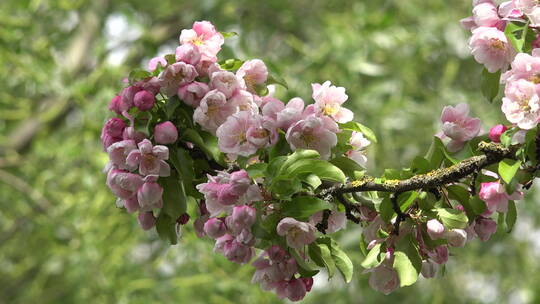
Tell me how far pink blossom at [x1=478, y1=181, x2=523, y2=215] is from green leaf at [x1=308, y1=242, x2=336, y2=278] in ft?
0.61

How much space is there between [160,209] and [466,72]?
358 cm

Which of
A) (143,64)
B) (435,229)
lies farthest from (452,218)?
(143,64)

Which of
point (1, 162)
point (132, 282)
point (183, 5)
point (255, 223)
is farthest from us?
point (183, 5)

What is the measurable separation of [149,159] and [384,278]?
0.31 metres

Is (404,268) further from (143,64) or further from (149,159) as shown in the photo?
(143,64)

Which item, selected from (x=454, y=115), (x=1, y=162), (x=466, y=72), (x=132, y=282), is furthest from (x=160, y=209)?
(x=466, y=72)

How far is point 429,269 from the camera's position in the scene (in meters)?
1.07

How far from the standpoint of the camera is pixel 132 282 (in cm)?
357

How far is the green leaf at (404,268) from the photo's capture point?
3.33 feet

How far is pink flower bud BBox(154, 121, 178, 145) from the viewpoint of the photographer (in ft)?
3.52

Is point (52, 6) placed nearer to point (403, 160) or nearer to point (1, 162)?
point (1, 162)

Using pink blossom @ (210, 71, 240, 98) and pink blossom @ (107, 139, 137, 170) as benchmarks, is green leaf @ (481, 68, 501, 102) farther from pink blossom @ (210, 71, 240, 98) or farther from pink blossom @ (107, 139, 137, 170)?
pink blossom @ (107, 139, 137, 170)

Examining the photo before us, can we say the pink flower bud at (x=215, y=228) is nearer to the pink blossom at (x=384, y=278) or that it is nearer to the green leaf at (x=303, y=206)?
the green leaf at (x=303, y=206)

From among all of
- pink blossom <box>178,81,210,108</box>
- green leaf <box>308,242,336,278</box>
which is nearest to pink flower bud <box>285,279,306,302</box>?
green leaf <box>308,242,336,278</box>
